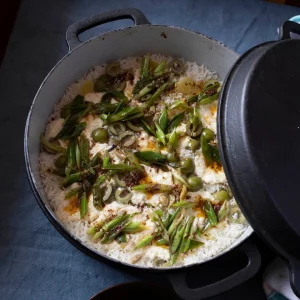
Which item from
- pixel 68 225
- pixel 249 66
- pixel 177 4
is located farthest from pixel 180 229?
pixel 177 4

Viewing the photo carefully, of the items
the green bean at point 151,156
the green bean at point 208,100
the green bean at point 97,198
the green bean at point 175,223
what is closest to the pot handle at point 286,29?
the green bean at point 208,100

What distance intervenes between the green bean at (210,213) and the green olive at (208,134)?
0.21 m

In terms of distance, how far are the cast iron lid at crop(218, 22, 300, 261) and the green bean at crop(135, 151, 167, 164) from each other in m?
0.37

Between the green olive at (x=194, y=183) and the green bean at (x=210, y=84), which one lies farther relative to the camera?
the green bean at (x=210, y=84)

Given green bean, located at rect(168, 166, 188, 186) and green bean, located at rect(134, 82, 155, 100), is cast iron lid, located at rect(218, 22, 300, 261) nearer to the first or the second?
green bean, located at rect(168, 166, 188, 186)

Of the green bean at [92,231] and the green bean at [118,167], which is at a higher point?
the green bean at [118,167]

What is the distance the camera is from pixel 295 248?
3.94ft

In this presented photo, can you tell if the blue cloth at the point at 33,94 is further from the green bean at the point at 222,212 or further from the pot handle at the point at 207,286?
the green bean at the point at 222,212

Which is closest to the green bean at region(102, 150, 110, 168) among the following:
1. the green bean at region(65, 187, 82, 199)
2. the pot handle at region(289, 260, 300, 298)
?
the green bean at region(65, 187, 82, 199)

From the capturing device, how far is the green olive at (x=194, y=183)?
156 centimetres

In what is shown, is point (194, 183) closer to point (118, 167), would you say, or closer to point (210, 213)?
point (210, 213)

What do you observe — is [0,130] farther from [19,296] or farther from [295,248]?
[295,248]

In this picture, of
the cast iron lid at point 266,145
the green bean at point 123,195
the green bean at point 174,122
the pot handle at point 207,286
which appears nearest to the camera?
the cast iron lid at point 266,145

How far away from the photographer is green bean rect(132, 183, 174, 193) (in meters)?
1.54
